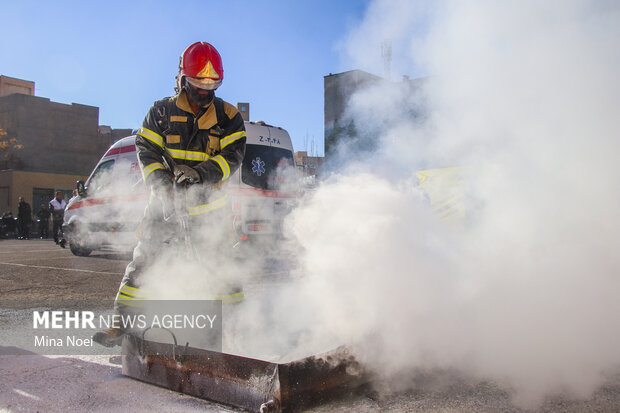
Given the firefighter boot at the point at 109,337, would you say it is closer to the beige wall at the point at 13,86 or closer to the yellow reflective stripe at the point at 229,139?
the yellow reflective stripe at the point at 229,139

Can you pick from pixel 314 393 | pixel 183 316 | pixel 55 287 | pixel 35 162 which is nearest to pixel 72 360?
pixel 183 316

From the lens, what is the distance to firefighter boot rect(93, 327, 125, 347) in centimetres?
266

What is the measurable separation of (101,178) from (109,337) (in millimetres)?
6791

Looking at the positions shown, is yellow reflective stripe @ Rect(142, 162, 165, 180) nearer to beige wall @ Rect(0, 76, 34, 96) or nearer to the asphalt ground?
the asphalt ground

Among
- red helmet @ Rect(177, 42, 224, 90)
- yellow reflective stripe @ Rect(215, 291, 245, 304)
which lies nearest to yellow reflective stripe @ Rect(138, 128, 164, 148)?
red helmet @ Rect(177, 42, 224, 90)

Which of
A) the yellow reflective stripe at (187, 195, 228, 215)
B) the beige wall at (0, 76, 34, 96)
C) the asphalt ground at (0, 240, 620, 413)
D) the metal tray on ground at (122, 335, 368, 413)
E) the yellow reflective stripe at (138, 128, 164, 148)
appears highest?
the beige wall at (0, 76, 34, 96)

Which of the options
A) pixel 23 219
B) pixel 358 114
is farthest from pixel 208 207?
pixel 23 219

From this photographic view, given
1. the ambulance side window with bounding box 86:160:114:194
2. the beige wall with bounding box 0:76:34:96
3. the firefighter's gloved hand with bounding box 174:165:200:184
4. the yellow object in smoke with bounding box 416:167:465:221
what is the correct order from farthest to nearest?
the beige wall with bounding box 0:76:34:96 < the ambulance side window with bounding box 86:160:114:194 < the yellow object in smoke with bounding box 416:167:465:221 < the firefighter's gloved hand with bounding box 174:165:200:184

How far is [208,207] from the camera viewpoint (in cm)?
304

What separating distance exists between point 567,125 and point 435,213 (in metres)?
1.05

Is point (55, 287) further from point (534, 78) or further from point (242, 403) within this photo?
point (534, 78)

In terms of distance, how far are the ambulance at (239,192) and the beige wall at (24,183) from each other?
2245 cm

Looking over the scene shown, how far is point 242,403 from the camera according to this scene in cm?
216

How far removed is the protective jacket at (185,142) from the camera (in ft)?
9.69
